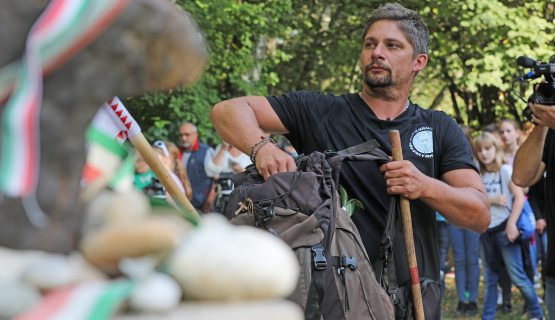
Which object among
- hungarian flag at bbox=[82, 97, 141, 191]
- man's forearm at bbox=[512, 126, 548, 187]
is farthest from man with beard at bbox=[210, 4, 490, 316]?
hungarian flag at bbox=[82, 97, 141, 191]

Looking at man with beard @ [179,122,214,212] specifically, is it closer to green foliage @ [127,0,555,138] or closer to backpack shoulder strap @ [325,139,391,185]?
green foliage @ [127,0,555,138]

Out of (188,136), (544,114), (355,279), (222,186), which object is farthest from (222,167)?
(355,279)

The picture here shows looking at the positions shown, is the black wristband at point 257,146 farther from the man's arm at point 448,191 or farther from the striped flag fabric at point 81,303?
the striped flag fabric at point 81,303

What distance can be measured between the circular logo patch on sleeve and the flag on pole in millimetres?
2674

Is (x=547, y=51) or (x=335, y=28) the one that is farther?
(x=335, y=28)

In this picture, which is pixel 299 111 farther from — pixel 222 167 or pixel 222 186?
pixel 222 167

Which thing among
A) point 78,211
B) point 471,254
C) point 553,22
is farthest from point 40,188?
point 553,22

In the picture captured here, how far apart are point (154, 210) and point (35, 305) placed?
0.99ft

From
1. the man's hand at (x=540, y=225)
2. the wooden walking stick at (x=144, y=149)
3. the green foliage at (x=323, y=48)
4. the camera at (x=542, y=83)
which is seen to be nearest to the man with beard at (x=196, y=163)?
the green foliage at (x=323, y=48)

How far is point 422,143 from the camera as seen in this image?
3928 millimetres

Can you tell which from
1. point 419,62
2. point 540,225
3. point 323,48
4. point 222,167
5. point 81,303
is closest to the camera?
point 81,303

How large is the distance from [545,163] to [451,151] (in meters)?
1.23

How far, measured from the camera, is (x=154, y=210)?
1.51m

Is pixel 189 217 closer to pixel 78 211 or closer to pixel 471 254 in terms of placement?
pixel 78 211
